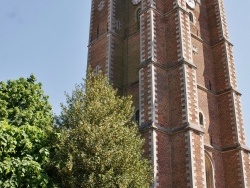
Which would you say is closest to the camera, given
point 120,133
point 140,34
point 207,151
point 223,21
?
point 120,133

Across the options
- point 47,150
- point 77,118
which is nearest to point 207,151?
point 77,118

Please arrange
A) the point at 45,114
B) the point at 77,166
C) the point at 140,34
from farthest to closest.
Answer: the point at 140,34 < the point at 45,114 < the point at 77,166

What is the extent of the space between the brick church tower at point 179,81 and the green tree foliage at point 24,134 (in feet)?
23.2

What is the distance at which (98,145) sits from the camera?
51.4ft

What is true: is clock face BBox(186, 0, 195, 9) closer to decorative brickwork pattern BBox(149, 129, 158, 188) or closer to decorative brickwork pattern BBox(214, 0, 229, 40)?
decorative brickwork pattern BBox(214, 0, 229, 40)

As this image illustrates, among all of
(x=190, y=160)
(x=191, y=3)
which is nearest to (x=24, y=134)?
(x=190, y=160)

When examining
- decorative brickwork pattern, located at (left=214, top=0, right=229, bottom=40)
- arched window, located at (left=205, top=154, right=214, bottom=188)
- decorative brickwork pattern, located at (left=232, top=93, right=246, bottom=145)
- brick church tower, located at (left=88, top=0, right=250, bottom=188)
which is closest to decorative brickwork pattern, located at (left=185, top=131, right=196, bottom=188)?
brick church tower, located at (left=88, top=0, right=250, bottom=188)

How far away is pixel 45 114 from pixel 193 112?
30.7 ft

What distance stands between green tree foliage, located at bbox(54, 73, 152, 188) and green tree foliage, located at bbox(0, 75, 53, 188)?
2.76 ft

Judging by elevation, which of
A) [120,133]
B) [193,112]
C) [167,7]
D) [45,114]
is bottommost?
[120,133]

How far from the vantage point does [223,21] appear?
30594 mm

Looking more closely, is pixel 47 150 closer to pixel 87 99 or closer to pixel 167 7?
pixel 87 99

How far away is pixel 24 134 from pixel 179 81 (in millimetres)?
11940

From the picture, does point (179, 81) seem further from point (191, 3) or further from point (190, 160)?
point (191, 3)
